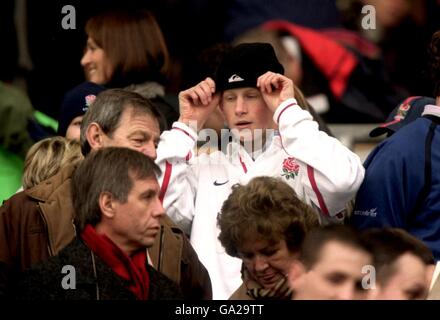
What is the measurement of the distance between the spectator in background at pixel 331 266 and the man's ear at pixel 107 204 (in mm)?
Result: 795

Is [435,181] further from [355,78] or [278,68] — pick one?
[355,78]

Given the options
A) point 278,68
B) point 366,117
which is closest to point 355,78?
point 366,117

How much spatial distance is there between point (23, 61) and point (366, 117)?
7.32 ft

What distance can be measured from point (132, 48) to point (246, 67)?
3.80 ft

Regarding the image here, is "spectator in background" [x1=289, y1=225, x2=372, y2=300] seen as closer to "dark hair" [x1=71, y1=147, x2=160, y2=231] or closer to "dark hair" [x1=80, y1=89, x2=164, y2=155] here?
"dark hair" [x1=71, y1=147, x2=160, y2=231]

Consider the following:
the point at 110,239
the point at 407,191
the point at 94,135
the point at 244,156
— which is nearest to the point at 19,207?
the point at 94,135

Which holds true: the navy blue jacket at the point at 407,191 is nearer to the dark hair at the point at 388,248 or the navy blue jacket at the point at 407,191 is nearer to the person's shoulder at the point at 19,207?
the dark hair at the point at 388,248

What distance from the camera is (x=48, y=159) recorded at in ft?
24.6

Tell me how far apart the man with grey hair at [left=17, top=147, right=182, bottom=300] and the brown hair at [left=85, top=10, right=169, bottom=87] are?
199cm

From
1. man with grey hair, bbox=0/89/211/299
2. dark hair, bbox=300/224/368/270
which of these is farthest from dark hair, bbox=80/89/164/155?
dark hair, bbox=300/224/368/270

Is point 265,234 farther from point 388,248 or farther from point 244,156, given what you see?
point 244,156

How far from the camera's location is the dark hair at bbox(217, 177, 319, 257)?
6.85 metres

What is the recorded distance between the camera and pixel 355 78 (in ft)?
31.2

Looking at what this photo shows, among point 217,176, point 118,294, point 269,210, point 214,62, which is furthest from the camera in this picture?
point 214,62
